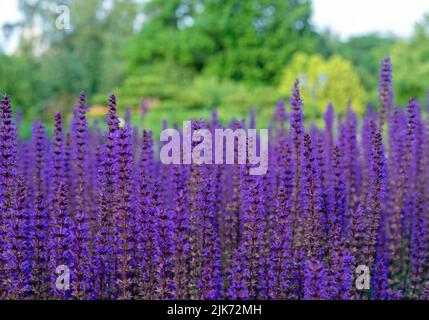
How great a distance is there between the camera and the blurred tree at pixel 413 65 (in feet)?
105

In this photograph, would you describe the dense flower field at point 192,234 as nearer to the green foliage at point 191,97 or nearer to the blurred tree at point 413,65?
the green foliage at point 191,97

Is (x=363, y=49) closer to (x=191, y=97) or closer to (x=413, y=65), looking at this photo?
(x=413, y=65)

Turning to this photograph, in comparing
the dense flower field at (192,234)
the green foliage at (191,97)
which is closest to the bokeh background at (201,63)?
the green foliage at (191,97)

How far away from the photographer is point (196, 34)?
136 feet

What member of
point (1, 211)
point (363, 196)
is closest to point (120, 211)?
point (1, 211)

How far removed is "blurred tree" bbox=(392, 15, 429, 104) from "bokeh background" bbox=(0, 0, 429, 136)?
0.22 feet

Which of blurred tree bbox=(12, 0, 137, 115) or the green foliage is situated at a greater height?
blurred tree bbox=(12, 0, 137, 115)

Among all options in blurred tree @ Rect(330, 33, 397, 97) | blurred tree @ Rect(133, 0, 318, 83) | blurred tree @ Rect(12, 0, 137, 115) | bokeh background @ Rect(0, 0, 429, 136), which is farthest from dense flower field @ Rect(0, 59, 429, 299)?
blurred tree @ Rect(330, 33, 397, 97)

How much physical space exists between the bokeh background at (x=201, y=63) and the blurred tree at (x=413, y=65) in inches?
2.7

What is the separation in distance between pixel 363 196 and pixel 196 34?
3577 centimetres

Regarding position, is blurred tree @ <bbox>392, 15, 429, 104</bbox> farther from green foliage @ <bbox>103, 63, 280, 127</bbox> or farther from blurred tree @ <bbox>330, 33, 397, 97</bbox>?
blurred tree @ <bbox>330, 33, 397, 97</bbox>

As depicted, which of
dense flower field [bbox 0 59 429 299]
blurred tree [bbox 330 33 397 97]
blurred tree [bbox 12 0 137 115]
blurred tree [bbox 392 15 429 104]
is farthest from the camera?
blurred tree [bbox 330 33 397 97]

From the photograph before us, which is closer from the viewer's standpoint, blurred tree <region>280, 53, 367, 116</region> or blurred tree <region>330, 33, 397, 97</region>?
blurred tree <region>280, 53, 367, 116</region>

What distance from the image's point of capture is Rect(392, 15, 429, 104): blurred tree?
3188 cm
